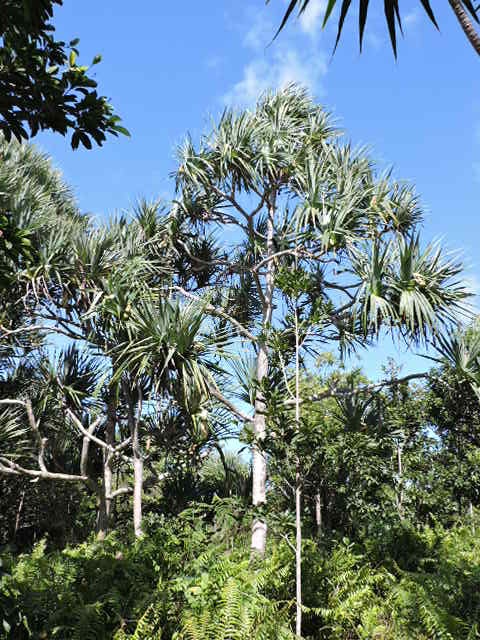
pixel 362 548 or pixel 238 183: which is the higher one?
pixel 238 183

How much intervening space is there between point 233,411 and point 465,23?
5.77 meters

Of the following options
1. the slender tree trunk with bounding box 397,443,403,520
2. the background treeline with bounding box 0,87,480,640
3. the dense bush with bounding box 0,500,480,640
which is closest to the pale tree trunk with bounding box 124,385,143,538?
the background treeline with bounding box 0,87,480,640

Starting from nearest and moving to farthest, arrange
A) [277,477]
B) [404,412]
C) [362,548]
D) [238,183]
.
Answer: [277,477] < [362,548] < [238,183] < [404,412]

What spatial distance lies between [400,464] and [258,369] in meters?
3.30

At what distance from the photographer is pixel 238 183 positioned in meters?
8.34

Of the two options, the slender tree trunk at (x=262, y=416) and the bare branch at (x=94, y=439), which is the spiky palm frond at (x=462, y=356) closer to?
the slender tree trunk at (x=262, y=416)

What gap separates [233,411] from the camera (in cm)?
770

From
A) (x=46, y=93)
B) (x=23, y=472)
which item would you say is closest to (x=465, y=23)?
(x=46, y=93)

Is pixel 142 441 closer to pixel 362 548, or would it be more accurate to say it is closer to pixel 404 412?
pixel 362 548

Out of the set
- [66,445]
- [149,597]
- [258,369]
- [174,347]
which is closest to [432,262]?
[258,369]

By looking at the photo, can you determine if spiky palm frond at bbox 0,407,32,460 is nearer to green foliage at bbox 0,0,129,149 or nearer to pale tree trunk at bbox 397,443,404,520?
pale tree trunk at bbox 397,443,404,520

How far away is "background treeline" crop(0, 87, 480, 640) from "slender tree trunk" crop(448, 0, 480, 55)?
243cm

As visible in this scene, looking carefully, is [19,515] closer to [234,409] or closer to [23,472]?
[23,472]

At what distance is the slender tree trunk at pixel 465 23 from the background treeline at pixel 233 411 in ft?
7.99
